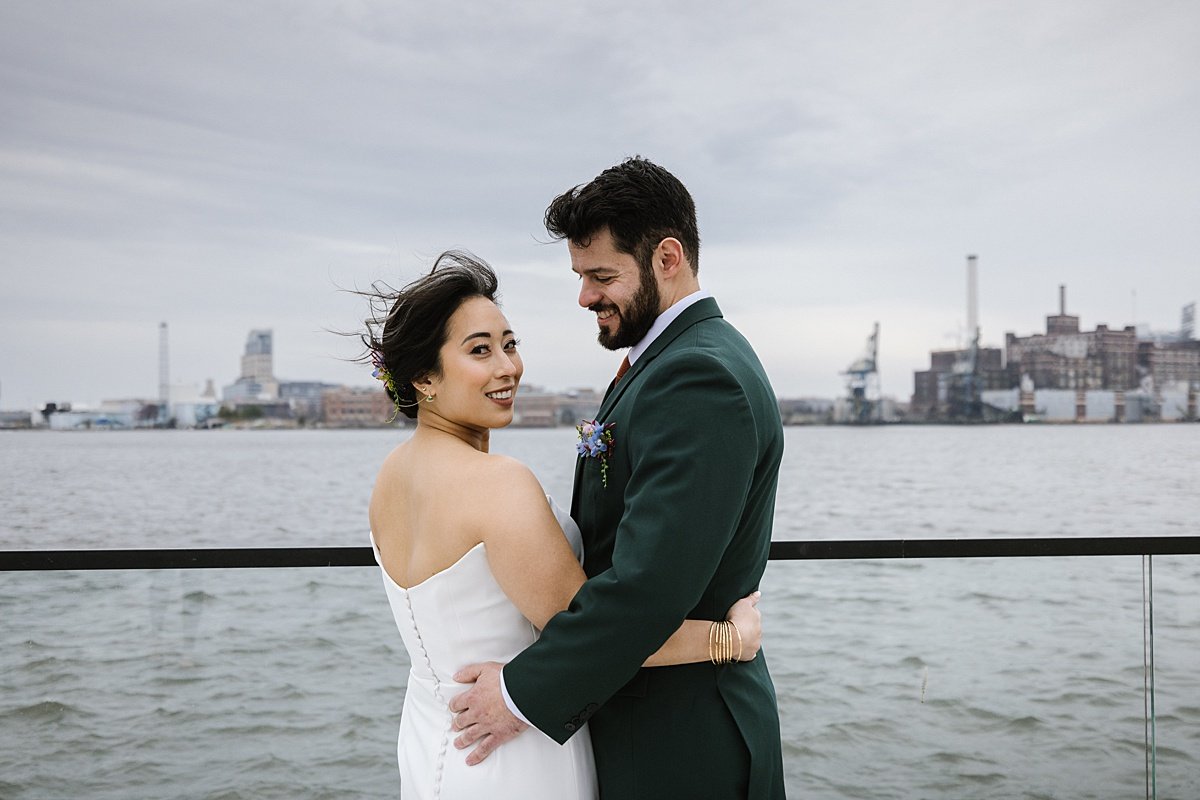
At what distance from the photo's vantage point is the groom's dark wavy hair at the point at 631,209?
1.88 m

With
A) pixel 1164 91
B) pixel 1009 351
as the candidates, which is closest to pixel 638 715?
pixel 1009 351

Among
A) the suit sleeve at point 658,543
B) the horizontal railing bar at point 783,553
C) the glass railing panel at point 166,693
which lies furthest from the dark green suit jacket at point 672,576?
the glass railing panel at point 166,693

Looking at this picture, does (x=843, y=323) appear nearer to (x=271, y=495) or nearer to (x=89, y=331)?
(x=271, y=495)

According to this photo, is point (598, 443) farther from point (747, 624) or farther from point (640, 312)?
point (747, 624)

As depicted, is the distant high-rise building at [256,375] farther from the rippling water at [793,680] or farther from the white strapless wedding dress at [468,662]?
the white strapless wedding dress at [468,662]

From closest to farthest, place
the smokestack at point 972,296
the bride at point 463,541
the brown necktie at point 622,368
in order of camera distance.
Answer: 1. the bride at point 463,541
2. the brown necktie at point 622,368
3. the smokestack at point 972,296

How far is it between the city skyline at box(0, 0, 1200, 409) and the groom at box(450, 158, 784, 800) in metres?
67.9

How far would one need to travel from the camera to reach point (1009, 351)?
70688mm

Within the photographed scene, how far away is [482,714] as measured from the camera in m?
1.82

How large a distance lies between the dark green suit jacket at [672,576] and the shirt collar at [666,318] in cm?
2

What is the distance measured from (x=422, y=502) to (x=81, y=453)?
80.9 m

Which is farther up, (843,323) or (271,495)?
(843,323)

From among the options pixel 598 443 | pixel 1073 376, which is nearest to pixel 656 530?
pixel 598 443

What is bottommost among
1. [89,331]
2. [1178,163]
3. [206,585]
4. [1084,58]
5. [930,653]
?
[930,653]
